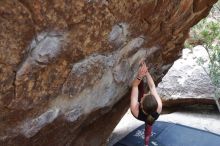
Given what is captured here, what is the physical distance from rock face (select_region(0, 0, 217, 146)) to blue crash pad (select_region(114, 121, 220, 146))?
142 cm

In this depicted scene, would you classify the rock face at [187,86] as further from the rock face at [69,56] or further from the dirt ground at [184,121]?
the rock face at [69,56]

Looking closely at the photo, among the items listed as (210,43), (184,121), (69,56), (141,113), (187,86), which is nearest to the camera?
(69,56)

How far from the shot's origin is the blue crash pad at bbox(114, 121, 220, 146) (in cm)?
601

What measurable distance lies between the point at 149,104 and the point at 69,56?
4.19 feet

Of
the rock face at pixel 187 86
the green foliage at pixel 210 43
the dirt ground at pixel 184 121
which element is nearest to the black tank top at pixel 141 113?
the dirt ground at pixel 184 121

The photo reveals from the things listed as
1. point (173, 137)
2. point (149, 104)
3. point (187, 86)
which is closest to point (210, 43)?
point (187, 86)

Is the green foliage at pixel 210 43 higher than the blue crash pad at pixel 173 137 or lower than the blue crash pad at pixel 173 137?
higher

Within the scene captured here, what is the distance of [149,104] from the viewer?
4320 millimetres

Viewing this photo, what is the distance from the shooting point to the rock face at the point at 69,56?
296 cm

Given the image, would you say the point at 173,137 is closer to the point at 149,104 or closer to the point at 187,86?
the point at 187,86

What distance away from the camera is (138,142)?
6.08 metres

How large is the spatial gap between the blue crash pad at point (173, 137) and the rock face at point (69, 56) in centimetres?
142

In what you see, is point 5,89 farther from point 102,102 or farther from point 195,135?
point 195,135

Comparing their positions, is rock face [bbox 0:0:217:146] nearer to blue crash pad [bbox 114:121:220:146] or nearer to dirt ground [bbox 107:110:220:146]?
blue crash pad [bbox 114:121:220:146]
